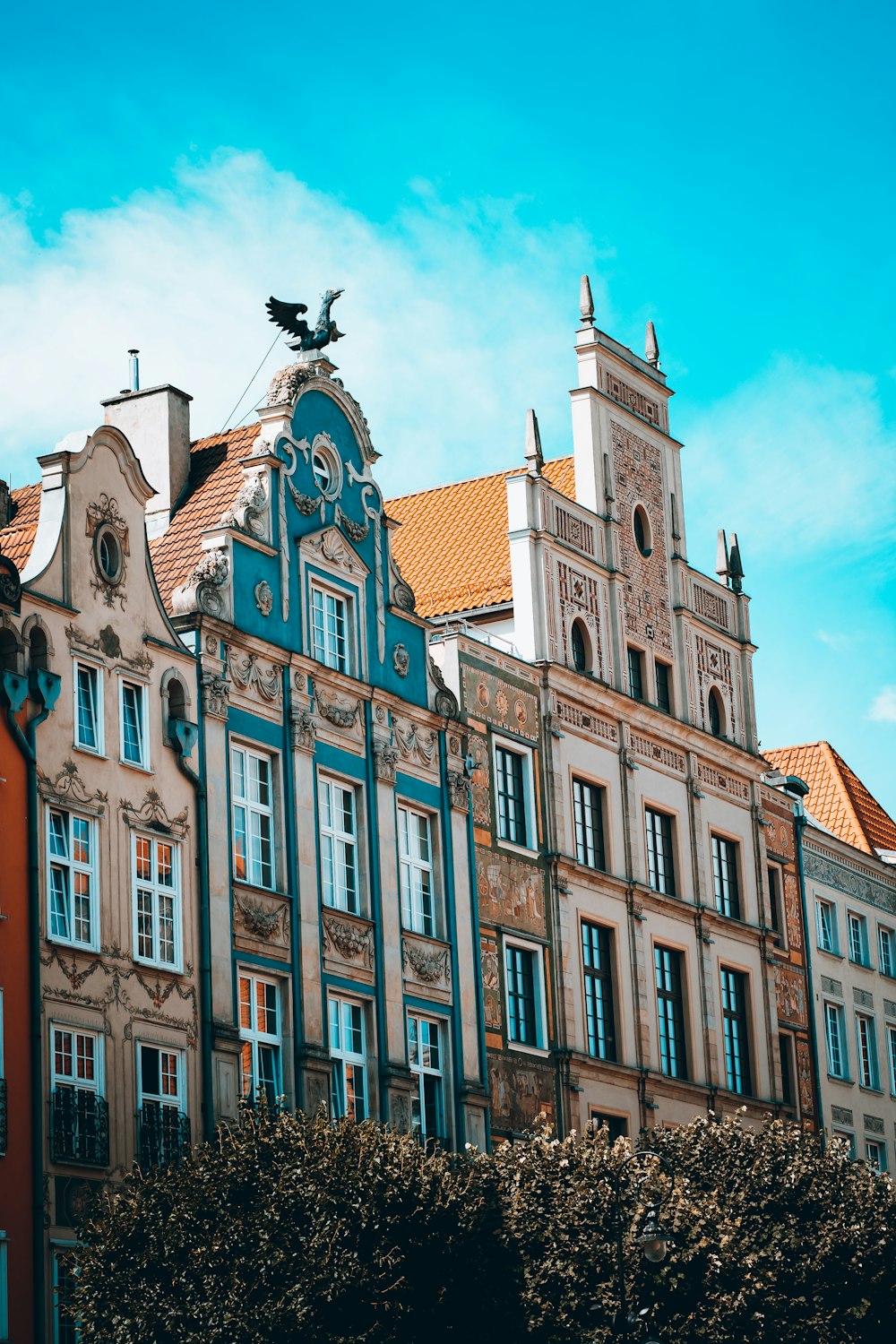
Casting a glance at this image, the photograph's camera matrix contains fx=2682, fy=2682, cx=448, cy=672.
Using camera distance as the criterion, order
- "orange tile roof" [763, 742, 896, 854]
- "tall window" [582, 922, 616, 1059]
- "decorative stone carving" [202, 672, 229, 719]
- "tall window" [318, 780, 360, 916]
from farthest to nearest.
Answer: "orange tile roof" [763, 742, 896, 854] < "tall window" [582, 922, 616, 1059] < "tall window" [318, 780, 360, 916] < "decorative stone carving" [202, 672, 229, 719]

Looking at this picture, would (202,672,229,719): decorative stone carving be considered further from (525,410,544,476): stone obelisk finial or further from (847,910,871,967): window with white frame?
(847,910,871,967): window with white frame

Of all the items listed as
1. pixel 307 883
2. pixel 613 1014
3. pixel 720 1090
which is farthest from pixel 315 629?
pixel 720 1090

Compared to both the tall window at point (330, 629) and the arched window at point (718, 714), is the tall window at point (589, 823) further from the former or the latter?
the tall window at point (330, 629)

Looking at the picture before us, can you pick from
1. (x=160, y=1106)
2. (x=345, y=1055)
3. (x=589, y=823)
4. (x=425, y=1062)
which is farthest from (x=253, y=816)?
(x=589, y=823)

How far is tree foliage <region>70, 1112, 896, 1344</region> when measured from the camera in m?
29.9

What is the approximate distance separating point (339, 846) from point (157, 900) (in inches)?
202

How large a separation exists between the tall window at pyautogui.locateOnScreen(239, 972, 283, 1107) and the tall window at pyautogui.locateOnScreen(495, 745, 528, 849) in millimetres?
8066

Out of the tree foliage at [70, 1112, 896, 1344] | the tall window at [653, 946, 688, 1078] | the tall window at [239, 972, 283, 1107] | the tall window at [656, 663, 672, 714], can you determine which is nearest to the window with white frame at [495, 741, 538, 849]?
the tall window at [653, 946, 688, 1078]

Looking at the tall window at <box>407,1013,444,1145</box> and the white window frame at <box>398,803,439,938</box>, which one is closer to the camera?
the tall window at <box>407,1013,444,1145</box>

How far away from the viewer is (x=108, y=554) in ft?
116

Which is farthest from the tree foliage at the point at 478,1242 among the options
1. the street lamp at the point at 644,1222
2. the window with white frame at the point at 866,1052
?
the window with white frame at the point at 866,1052

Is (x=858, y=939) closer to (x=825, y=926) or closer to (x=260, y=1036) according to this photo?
(x=825, y=926)

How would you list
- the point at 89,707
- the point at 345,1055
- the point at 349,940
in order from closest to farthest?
the point at 89,707 → the point at 345,1055 → the point at 349,940

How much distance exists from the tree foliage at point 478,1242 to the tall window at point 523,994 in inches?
170
